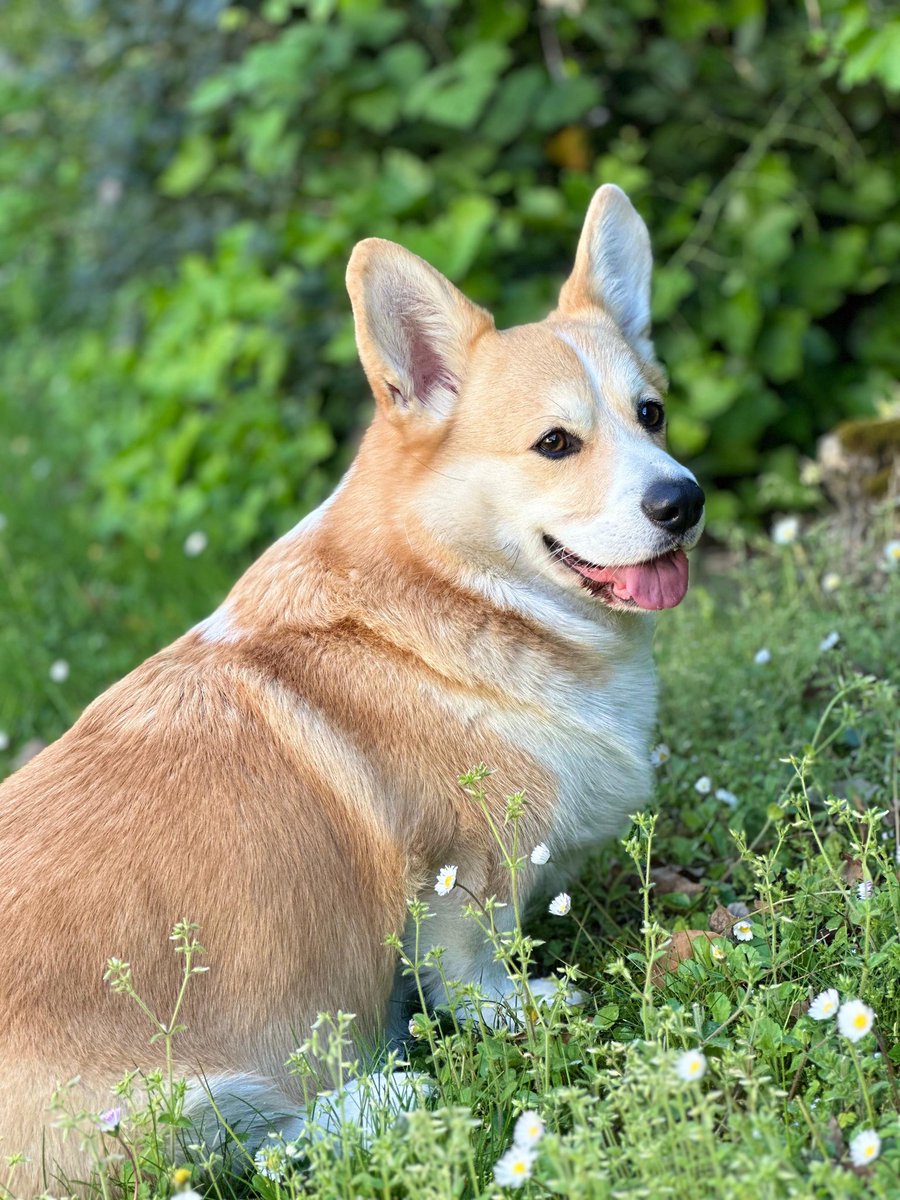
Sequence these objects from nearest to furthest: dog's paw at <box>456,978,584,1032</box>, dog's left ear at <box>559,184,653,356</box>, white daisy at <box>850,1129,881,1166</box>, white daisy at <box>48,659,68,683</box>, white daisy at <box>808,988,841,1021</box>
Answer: white daisy at <box>850,1129,881,1166</box>
white daisy at <box>808,988,841,1021</box>
dog's paw at <box>456,978,584,1032</box>
dog's left ear at <box>559,184,653,356</box>
white daisy at <box>48,659,68,683</box>

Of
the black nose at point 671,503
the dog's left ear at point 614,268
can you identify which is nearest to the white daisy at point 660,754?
the black nose at point 671,503

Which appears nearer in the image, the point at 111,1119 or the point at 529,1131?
the point at 529,1131

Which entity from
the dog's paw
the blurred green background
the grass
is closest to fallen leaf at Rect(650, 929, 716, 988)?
the grass

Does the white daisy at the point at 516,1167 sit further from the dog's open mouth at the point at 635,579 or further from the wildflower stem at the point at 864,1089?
the dog's open mouth at the point at 635,579

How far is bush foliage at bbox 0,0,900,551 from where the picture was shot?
525cm

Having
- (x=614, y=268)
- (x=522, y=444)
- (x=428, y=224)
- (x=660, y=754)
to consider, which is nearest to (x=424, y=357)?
(x=522, y=444)

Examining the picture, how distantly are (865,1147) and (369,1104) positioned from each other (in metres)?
0.81

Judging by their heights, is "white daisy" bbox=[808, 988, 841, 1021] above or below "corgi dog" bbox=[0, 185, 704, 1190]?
below

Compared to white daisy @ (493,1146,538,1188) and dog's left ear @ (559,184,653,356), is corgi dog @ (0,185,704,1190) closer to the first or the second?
dog's left ear @ (559,184,653,356)

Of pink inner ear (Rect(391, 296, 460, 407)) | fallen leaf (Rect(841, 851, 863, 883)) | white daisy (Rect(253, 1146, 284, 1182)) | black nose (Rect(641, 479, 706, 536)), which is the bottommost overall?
fallen leaf (Rect(841, 851, 863, 883))

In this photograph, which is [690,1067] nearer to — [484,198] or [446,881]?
[446,881]

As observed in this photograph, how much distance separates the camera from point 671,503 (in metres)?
2.51

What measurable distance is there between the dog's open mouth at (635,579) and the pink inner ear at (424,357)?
0.40m

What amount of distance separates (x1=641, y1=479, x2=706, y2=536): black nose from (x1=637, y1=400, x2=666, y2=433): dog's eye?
285 millimetres
